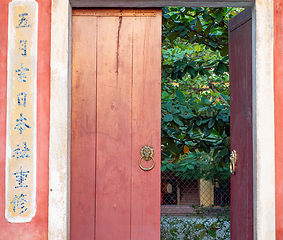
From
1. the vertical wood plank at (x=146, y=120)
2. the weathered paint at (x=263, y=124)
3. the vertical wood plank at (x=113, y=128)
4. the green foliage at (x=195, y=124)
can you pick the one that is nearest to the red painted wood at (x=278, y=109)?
the weathered paint at (x=263, y=124)

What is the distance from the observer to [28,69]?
1973 millimetres

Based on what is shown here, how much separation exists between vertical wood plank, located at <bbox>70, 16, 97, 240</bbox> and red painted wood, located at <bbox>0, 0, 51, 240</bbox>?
0.69 feet

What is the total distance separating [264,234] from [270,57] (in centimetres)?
118

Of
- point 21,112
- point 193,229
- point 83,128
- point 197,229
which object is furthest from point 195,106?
point 197,229

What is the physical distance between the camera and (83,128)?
212 cm

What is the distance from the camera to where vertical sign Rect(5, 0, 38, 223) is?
193 cm

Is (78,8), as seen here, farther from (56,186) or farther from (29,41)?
(56,186)

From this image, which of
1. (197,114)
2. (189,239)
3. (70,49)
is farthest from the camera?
(189,239)

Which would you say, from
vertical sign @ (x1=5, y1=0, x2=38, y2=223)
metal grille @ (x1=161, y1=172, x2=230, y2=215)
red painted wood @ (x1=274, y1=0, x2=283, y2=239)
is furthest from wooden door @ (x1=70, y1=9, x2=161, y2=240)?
metal grille @ (x1=161, y1=172, x2=230, y2=215)

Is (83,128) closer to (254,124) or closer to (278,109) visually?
(254,124)

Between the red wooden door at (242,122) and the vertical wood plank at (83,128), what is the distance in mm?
1155

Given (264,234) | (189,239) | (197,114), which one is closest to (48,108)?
(264,234)

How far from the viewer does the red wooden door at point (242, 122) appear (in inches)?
85.7

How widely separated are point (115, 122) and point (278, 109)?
44.6 inches
